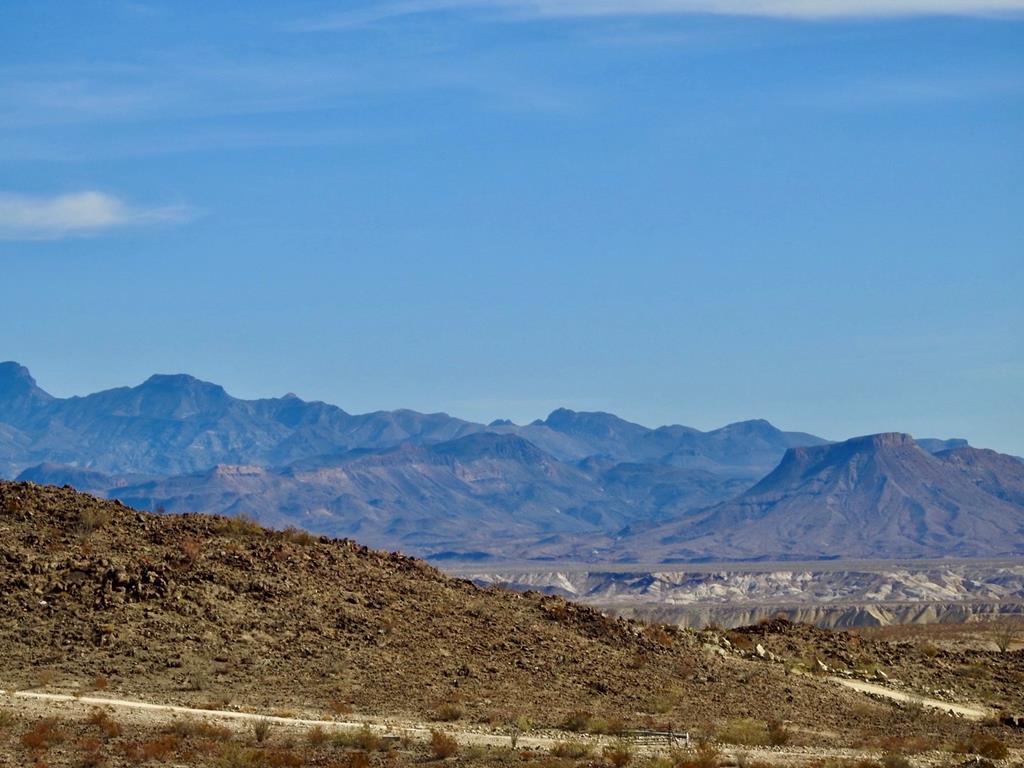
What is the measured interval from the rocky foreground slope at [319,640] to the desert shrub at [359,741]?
4.06 m

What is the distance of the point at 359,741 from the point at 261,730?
6.29 ft

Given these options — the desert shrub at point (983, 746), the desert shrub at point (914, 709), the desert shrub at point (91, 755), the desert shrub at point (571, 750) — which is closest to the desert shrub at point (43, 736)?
the desert shrub at point (91, 755)

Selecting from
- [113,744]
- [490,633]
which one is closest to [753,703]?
[490,633]

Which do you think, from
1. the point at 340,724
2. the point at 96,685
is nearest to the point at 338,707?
the point at 340,724

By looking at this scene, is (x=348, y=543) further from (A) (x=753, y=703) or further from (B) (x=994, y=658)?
(B) (x=994, y=658)

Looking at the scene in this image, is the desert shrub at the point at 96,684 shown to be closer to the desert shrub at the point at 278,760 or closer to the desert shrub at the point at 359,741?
the desert shrub at the point at 359,741

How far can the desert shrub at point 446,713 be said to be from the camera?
35469 millimetres

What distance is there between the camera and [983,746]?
1361 inches

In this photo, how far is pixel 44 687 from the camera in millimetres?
34844

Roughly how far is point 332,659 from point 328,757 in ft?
29.9

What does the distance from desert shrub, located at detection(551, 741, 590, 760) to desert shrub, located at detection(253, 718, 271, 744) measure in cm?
559

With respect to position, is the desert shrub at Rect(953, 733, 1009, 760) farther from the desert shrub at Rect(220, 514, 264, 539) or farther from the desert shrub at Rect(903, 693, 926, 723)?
the desert shrub at Rect(220, 514, 264, 539)

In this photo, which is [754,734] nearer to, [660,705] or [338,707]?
[660,705]

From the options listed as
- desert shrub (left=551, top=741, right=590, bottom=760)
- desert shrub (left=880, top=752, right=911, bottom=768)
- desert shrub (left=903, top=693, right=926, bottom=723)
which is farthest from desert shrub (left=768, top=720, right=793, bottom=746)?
desert shrub (left=903, top=693, right=926, bottom=723)
